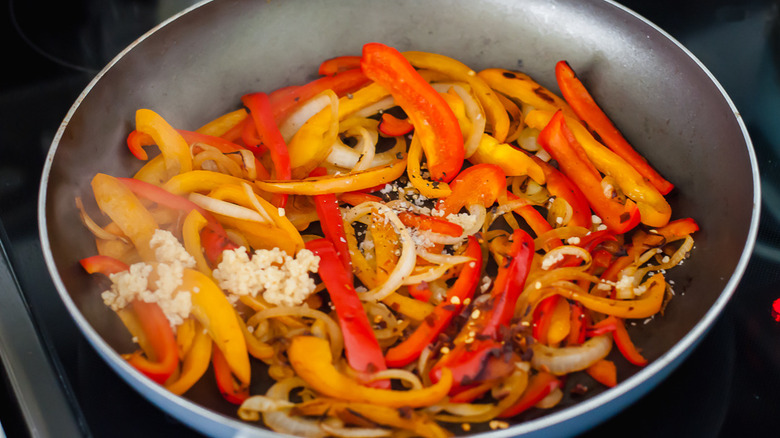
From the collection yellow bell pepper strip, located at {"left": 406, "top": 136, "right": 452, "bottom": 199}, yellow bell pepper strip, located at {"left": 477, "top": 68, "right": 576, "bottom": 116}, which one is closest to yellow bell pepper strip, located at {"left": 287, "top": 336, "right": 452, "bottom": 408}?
yellow bell pepper strip, located at {"left": 406, "top": 136, "right": 452, "bottom": 199}

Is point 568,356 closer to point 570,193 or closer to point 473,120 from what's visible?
point 570,193

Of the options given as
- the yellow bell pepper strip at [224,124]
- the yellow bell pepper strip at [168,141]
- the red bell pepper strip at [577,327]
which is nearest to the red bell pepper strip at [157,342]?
Answer: the yellow bell pepper strip at [168,141]

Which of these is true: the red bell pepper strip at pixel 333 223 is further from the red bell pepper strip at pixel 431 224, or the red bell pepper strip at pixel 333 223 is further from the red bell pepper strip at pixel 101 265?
the red bell pepper strip at pixel 101 265

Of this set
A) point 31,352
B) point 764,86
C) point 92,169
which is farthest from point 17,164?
point 764,86

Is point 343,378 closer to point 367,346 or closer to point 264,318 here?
point 367,346

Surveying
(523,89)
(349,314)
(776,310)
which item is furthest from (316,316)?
(776,310)
